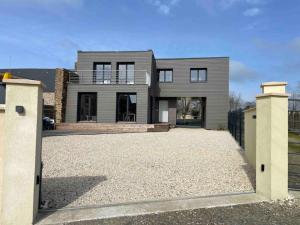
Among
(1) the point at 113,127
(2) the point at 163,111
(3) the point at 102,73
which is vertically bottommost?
(1) the point at 113,127

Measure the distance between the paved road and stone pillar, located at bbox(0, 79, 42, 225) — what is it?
0.82 metres

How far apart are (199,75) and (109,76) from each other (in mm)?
8388

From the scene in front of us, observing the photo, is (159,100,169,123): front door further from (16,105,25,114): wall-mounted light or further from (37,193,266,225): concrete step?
(16,105,25,114): wall-mounted light

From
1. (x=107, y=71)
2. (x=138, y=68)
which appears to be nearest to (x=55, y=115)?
(x=107, y=71)

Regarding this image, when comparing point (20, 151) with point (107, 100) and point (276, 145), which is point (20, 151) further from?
point (107, 100)

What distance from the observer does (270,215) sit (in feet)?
14.4

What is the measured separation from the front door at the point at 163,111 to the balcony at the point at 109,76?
493 cm

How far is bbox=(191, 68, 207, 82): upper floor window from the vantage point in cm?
2760

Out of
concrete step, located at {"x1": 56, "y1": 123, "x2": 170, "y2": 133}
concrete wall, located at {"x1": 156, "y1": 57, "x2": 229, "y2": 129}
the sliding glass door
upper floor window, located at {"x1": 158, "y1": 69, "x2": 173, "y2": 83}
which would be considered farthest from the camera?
upper floor window, located at {"x1": 158, "y1": 69, "x2": 173, "y2": 83}

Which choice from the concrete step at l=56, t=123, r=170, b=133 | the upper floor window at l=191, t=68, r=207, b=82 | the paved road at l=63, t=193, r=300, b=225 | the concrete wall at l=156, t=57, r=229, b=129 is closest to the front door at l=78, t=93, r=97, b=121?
the concrete step at l=56, t=123, r=170, b=133

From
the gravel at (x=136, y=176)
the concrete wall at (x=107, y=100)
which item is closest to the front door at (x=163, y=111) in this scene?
the concrete wall at (x=107, y=100)

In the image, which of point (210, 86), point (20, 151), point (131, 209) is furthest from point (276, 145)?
point (210, 86)

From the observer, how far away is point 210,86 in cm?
2719

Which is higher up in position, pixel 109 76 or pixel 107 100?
pixel 109 76
